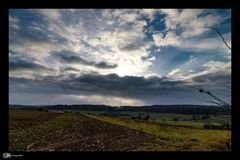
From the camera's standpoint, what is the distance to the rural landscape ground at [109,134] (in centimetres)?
225

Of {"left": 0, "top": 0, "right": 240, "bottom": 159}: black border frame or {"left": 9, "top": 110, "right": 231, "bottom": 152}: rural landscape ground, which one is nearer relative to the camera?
{"left": 0, "top": 0, "right": 240, "bottom": 159}: black border frame

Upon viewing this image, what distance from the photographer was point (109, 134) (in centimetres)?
248

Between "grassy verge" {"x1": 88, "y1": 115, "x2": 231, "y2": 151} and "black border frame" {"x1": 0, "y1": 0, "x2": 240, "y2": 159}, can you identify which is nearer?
"black border frame" {"x1": 0, "y1": 0, "x2": 240, "y2": 159}

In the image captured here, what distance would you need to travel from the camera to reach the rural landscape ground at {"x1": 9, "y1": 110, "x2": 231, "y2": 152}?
2.25 meters

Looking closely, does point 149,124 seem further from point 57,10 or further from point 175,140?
point 57,10

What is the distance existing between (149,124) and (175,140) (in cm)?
34

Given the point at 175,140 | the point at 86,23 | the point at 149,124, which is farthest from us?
the point at 149,124
